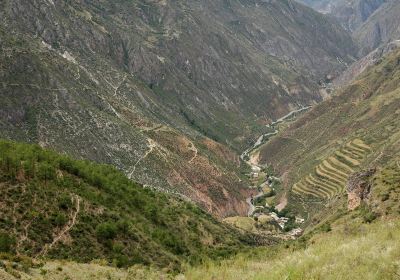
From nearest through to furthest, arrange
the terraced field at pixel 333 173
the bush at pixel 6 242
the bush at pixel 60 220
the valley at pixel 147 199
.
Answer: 1. the valley at pixel 147 199
2. the bush at pixel 6 242
3. the bush at pixel 60 220
4. the terraced field at pixel 333 173

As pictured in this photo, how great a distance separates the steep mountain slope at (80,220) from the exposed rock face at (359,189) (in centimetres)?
2139

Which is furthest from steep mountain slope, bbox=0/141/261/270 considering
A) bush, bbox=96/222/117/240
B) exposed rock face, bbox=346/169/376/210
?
exposed rock face, bbox=346/169/376/210

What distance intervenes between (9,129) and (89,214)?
3164 inches

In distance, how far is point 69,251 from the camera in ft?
176

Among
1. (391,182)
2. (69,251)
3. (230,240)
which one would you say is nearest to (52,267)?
(69,251)

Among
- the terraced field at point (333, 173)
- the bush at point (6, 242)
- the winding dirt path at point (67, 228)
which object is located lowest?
the bush at point (6, 242)

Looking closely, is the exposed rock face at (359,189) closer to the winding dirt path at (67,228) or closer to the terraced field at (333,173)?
the winding dirt path at (67,228)

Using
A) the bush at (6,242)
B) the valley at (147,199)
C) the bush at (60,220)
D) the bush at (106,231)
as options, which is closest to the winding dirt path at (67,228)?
the valley at (147,199)

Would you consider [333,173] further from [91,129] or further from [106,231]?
[106,231]

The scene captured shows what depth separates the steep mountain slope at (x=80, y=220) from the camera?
5325cm

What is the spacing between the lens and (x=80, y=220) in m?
60.0

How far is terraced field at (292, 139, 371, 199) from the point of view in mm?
164500

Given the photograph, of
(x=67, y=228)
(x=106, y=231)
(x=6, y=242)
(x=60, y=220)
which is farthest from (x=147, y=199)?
(x=6, y=242)

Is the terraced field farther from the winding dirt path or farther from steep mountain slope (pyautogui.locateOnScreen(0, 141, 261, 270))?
the winding dirt path
